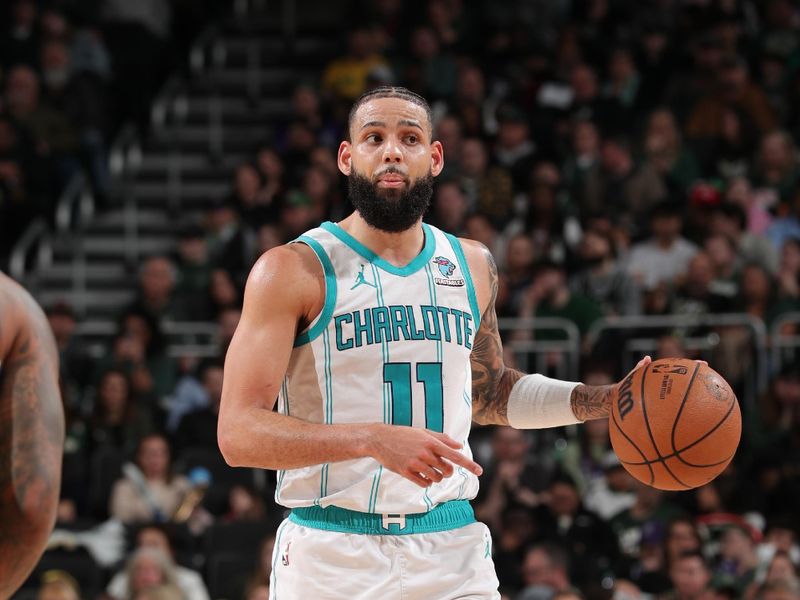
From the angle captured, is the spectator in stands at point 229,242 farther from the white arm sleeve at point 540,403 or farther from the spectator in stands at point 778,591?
the white arm sleeve at point 540,403

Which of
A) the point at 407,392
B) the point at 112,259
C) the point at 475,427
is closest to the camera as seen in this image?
the point at 407,392

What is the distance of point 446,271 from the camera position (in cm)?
470

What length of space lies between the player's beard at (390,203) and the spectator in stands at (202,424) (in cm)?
614

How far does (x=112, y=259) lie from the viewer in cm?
1423

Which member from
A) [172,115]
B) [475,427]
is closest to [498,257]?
[475,427]

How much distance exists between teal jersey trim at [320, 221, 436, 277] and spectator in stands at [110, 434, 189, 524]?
5688 millimetres

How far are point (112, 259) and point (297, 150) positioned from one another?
2.36m

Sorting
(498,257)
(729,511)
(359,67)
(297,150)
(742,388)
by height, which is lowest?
(729,511)

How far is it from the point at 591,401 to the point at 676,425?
34 cm

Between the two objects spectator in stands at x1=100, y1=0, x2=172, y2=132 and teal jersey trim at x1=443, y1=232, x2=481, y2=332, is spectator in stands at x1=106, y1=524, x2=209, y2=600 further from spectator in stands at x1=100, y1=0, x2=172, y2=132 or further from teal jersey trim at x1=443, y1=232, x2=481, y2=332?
spectator in stands at x1=100, y1=0, x2=172, y2=132

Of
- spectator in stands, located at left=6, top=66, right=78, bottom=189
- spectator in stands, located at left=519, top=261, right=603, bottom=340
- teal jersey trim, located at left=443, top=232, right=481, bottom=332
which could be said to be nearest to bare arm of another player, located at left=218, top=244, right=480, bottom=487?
teal jersey trim, located at left=443, top=232, right=481, bottom=332

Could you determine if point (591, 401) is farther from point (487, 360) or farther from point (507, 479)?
point (507, 479)

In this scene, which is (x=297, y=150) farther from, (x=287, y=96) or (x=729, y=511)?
(x=729, y=511)

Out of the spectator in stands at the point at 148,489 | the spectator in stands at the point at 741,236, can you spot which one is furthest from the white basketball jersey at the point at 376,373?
the spectator in stands at the point at 741,236
